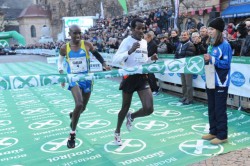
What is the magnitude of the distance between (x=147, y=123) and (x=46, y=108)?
322cm

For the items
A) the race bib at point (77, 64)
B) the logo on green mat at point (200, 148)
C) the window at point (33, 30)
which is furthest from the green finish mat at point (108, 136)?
the window at point (33, 30)

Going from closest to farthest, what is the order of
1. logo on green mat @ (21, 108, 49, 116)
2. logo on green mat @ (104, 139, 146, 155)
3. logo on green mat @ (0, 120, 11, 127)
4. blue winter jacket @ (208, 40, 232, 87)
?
blue winter jacket @ (208, 40, 232, 87) → logo on green mat @ (104, 139, 146, 155) → logo on green mat @ (0, 120, 11, 127) → logo on green mat @ (21, 108, 49, 116)

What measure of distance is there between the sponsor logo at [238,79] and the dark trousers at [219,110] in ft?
6.97

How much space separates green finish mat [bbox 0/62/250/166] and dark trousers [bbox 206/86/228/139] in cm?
26

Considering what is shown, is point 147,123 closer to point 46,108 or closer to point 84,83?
point 84,83

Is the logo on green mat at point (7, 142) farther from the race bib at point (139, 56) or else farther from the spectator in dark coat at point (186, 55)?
the spectator in dark coat at point (186, 55)

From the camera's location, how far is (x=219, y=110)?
4973mm

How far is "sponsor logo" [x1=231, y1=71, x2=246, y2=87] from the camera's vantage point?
6.94 m

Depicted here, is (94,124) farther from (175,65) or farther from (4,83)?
(4,83)

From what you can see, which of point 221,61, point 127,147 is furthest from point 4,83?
point 221,61

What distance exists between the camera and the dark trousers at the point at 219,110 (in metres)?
4.94

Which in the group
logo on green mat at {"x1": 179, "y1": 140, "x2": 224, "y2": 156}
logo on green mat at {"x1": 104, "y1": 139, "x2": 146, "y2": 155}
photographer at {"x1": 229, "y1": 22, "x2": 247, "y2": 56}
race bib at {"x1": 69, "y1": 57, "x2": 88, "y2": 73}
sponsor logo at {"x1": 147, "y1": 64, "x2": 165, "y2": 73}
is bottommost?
logo on green mat at {"x1": 179, "y1": 140, "x2": 224, "y2": 156}

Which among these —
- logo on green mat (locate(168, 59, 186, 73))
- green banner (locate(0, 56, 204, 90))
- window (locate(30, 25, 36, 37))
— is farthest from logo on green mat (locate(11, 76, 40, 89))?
window (locate(30, 25, 36, 37))

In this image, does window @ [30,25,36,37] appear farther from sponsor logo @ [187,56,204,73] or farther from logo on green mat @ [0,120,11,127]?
sponsor logo @ [187,56,204,73]
